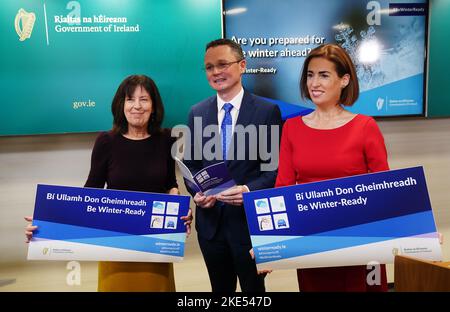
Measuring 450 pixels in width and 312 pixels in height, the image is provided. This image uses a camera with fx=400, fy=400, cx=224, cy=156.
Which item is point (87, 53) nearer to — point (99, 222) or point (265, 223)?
point (99, 222)

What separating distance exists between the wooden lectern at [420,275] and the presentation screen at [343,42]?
6.56 ft

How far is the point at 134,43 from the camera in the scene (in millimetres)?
3002

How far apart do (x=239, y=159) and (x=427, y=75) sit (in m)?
2.24

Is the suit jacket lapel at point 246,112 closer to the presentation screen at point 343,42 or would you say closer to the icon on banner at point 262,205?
the icon on banner at point 262,205

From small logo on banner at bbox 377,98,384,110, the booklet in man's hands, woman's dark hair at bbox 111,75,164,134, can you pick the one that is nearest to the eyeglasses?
woman's dark hair at bbox 111,75,164,134

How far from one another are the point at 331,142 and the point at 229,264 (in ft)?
2.95

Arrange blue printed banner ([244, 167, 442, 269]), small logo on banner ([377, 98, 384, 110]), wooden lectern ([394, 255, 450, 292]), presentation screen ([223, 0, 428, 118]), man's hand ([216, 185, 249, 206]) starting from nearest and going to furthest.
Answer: wooden lectern ([394, 255, 450, 292]), blue printed banner ([244, 167, 442, 269]), man's hand ([216, 185, 249, 206]), presentation screen ([223, 0, 428, 118]), small logo on banner ([377, 98, 384, 110])

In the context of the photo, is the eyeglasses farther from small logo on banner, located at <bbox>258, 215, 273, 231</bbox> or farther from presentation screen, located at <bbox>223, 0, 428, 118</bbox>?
presentation screen, located at <bbox>223, 0, 428, 118</bbox>

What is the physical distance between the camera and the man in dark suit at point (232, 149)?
208cm

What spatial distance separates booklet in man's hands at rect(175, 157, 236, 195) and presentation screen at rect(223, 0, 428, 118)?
144 centimetres

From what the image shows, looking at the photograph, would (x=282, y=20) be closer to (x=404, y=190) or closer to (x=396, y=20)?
(x=396, y=20)

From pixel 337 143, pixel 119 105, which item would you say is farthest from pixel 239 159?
pixel 119 105

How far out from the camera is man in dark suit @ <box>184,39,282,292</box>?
2082 millimetres
